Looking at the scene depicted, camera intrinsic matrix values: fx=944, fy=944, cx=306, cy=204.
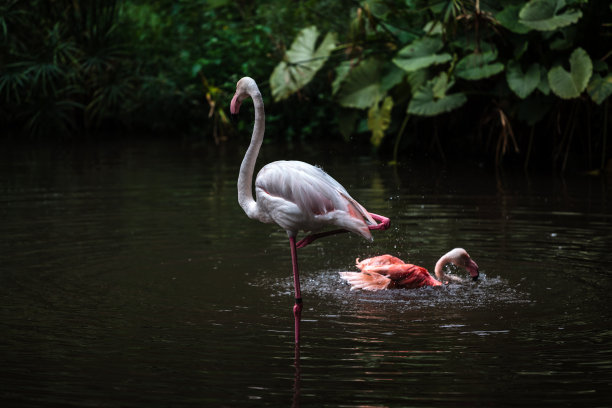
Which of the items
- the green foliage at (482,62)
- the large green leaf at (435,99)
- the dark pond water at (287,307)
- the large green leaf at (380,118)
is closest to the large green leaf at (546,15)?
the green foliage at (482,62)

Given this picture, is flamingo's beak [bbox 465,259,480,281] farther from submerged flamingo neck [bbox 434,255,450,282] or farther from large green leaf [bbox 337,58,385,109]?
large green leaf [bbox 337,58,385,109]

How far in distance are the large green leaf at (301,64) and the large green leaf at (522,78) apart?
2569mm

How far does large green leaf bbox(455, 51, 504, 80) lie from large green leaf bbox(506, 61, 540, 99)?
18cm

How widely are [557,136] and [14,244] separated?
7915 mm

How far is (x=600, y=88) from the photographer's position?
10.6m

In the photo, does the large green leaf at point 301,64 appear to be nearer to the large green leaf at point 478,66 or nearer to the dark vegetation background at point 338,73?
the dark vegetation background at point 338,73

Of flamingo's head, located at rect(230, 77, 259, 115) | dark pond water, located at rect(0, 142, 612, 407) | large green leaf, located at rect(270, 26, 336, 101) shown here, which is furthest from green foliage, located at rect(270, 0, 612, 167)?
flamingo's head, located at rect(230, 77, 259, 115)

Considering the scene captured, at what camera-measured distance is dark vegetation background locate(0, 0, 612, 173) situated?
11.3m

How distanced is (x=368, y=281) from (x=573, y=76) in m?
5.77

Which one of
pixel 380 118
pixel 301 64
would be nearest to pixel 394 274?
pixel 380 118

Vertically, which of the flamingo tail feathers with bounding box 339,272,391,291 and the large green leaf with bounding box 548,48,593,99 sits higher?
the large green leaf with bounding box 548,48,593,99

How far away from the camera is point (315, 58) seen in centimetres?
1259

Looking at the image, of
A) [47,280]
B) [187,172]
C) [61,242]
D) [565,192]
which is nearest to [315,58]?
[187,172]

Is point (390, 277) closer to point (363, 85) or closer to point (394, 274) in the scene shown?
point (394, 274)
